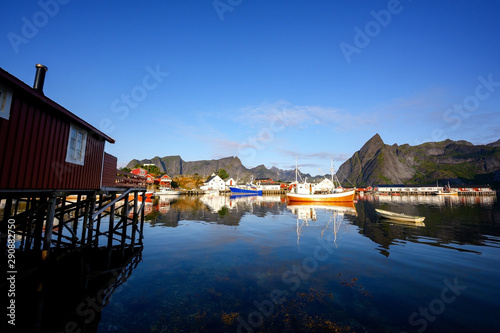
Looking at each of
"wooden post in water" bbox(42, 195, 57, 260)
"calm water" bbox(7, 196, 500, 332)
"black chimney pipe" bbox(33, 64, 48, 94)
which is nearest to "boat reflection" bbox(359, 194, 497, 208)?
"calm water" bbox(7, 196, 500, 332)

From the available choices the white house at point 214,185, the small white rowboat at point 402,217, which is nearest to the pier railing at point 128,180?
the small white rowboat at point 402,217

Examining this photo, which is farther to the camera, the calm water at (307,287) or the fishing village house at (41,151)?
the calm water at (307,287)

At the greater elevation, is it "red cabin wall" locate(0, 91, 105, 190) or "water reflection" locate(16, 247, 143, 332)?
"red cabin wall" locate(0, 91, 105, 190)

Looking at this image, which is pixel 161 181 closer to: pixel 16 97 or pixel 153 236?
pixel 153 236

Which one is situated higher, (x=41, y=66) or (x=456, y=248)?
(x=41, y=66)

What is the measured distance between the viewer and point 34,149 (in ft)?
27.7

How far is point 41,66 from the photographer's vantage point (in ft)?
36.9

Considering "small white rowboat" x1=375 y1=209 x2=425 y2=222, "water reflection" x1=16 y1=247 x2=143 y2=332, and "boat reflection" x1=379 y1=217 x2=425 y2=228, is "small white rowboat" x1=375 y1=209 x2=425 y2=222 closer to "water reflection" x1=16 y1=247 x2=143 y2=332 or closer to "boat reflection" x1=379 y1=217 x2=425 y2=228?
"boat reflection" x1=379 y1=217 x2=425 y2=228

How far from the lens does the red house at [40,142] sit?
24.1 ft

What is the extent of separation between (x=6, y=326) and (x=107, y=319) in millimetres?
2762

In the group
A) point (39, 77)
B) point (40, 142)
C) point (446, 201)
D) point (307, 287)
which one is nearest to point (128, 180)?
point (39, 77)

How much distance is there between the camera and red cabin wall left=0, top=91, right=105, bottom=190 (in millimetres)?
7445

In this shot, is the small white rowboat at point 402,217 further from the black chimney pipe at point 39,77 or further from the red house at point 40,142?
the black chimney pipe at point 39,77

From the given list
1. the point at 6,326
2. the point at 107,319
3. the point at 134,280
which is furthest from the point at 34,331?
the point at 134,280
